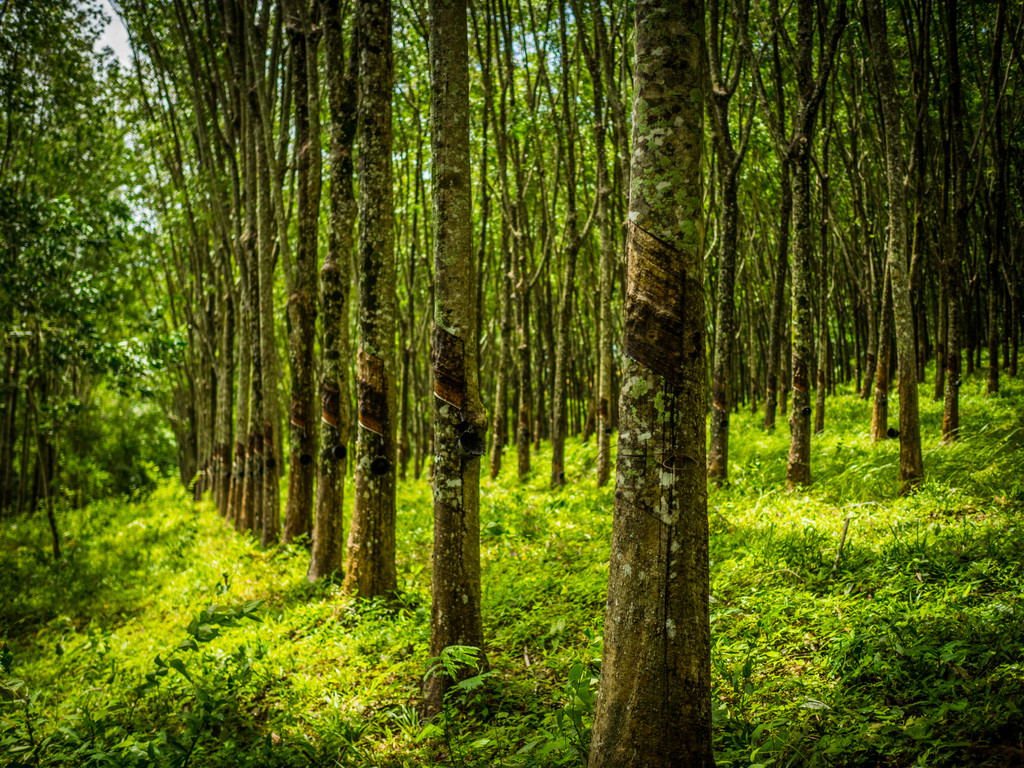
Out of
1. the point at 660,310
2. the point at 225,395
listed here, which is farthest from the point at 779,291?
the point at 225,395

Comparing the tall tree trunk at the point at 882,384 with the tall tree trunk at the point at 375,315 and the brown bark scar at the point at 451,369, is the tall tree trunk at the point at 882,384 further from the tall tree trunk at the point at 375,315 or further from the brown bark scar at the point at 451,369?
the brown bark scar at the point at 451,369

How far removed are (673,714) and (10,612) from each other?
8545mm

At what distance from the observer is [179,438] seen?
2194 centimetres

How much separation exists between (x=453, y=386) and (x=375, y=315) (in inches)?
64.9

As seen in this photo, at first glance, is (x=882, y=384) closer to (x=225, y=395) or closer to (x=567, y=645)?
(x=567, y=645)

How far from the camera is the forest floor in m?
2.78

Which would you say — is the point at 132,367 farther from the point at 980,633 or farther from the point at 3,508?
the point at 980,633

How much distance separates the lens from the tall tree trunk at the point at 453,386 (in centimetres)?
355

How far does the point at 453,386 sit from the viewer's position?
11.7 feet

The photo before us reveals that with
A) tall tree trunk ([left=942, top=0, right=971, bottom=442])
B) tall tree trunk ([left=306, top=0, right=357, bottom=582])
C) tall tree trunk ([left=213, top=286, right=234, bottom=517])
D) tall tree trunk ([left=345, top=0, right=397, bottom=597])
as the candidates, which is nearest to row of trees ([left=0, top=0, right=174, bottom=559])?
tall tree trunk ([left=213, top=286, right=234, bottom=517])

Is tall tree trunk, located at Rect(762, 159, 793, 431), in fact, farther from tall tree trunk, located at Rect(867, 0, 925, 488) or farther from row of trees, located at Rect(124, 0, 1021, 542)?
tall tree trunk, located at Rect(867, 0, 925, 488)

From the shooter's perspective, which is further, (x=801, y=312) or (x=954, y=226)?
(x=954, y=226)

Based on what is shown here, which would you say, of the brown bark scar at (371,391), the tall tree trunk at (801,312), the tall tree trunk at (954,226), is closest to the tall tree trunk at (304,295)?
the brown bark scar at (371,391)

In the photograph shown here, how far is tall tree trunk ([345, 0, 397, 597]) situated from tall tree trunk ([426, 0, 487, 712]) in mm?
1324
